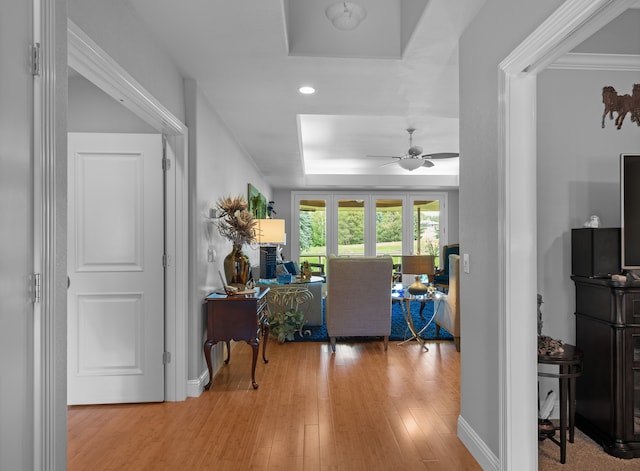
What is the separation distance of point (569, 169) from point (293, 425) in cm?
247

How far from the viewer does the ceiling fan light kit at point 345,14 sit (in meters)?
2.76

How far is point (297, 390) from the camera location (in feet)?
11.3

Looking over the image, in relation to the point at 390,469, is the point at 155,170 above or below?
above

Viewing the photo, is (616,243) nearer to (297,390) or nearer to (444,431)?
(444,431)

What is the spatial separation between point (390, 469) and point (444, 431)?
2.00 ft

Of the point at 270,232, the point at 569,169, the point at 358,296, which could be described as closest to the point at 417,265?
the point at 358,296

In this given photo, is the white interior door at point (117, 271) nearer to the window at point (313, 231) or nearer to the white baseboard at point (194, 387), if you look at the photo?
the white baseboard at point (194, 387)

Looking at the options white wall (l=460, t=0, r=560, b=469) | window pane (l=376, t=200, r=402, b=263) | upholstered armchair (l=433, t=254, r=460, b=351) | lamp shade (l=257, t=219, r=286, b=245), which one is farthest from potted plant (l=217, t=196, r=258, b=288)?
window pane (l=376, t=200, r=402, b=263)

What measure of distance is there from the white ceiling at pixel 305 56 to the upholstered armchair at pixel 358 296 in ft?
5.12

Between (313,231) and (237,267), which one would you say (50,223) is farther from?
(313,231)

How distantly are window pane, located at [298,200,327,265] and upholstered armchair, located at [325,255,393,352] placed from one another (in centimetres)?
537

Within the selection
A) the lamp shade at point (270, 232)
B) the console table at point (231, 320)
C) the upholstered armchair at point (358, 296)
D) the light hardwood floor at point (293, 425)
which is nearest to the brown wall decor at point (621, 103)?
the light hardwood floor at point (293, 425)

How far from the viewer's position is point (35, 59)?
139cm

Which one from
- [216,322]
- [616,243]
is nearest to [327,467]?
[216,322]
